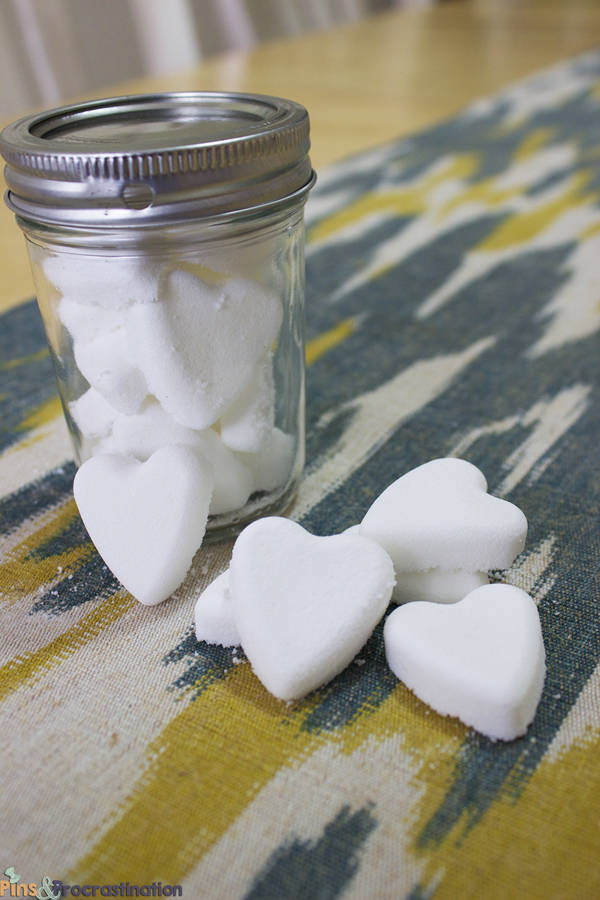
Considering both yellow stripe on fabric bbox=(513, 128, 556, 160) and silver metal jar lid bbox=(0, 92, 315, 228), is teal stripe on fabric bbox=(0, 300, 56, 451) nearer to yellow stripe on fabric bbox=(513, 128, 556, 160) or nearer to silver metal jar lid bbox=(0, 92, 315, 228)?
silver metal jar lid bbox=(0, 92, 315, 228)

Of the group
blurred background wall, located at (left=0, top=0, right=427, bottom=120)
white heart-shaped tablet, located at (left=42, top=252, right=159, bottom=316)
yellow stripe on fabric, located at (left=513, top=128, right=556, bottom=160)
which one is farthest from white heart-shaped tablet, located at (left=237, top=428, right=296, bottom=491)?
blurred background wall, located at (left=0, top=0, right=427, bottom=120)

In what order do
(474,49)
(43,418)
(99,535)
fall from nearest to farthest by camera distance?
(99,535)
(43,418)
(474,49)

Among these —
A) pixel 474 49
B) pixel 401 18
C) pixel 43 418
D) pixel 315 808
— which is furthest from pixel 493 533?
pixel 401 18

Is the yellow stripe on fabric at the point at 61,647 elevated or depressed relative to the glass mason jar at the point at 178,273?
depressed

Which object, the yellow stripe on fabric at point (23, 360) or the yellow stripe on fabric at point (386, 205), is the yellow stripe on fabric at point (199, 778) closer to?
the yellow stripe on fabric at point (23, 360)

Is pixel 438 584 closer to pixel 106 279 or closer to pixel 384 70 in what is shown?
pixel 106 279

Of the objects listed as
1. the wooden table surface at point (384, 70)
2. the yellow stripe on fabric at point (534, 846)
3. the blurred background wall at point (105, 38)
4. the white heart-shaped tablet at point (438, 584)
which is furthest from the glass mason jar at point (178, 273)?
the blurred background wall at point (105, 38)

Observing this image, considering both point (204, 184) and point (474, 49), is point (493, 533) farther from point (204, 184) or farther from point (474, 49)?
point (474, 49)
